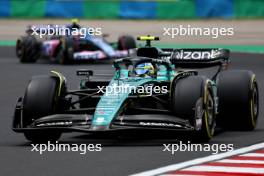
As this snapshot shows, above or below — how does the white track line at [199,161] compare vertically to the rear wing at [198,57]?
below

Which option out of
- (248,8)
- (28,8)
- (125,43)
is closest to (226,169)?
(125,43)

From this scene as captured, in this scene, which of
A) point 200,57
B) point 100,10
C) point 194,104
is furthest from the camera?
point 100,10

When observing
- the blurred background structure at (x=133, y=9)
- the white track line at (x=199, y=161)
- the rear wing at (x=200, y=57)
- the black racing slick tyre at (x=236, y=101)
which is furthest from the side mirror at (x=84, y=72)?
the blurred background structure at (x=133, y=9)

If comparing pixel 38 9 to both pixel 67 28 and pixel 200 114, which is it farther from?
pixel 200 114

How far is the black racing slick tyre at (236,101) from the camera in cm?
1373

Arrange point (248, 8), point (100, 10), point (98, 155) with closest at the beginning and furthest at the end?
point (98, 155), point (248, 8), point (100, 10)

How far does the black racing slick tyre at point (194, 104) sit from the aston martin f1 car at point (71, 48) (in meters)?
14.7

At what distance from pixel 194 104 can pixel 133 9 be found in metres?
24.8

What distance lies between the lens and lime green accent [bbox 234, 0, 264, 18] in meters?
35.5

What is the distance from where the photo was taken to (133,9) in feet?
121

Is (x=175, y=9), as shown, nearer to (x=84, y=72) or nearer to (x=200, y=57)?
(x=200, y=57)

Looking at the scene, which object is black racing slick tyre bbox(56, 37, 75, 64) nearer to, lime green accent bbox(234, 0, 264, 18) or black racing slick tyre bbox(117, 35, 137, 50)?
black racing slick tyre bbox(117, 35, 137, 50)

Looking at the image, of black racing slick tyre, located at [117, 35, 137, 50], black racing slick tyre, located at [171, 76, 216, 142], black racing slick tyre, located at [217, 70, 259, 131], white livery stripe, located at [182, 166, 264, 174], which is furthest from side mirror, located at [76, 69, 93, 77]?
black racing slick tyre, located at [117, 35, 137, 50]

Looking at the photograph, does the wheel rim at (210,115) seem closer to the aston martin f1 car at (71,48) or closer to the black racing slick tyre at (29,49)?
the aston martin f1 car at (71,48)
